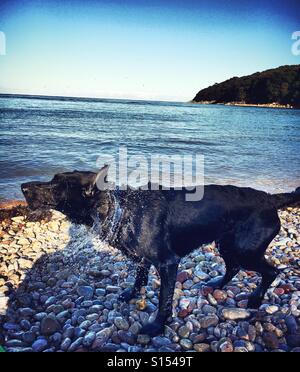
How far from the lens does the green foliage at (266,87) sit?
10797 mm

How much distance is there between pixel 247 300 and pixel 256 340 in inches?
21.1

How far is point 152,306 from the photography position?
10.5 ft

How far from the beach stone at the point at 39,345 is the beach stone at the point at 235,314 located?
1.72 m

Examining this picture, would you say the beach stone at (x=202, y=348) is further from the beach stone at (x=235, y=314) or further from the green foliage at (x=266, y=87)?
the green foliage at (x=266, y=87)

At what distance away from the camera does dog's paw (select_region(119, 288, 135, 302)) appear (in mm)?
3248

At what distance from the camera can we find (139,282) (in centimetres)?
337

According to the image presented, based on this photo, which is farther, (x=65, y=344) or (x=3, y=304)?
(x=3, y=304)

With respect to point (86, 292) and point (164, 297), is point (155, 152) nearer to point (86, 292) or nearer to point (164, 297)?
point (86, 292)

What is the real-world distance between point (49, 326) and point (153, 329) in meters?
0.98

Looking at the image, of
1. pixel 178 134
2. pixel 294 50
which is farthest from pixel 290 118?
pixel 294 50

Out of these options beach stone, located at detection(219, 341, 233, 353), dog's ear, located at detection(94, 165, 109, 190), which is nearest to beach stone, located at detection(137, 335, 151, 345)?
beach stone, located at detection(219, 341, 233, 353)

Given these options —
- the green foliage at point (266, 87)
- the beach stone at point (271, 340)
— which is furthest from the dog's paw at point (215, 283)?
the green foliage at point (266, 87)

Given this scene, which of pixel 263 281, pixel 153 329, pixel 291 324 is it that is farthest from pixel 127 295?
pixel 291 324
